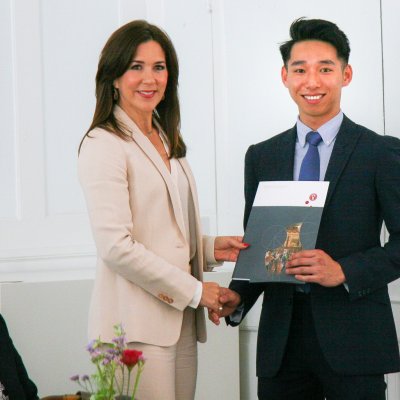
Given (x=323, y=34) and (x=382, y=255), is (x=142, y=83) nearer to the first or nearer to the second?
(x=323, y=34)

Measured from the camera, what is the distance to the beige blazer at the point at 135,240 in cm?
211

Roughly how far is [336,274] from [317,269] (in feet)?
0.18

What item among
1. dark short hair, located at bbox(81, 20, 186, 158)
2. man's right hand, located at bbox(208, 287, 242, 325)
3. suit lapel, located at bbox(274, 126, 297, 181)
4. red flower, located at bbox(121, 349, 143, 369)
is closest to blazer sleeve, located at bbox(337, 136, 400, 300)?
suit lapel, located at bbox(274, 126, 297, 181)

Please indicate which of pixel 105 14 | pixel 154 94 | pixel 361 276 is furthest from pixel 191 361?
pixel 105 14

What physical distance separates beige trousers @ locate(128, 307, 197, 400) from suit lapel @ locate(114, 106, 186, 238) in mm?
274

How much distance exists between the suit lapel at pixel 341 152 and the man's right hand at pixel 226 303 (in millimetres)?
406

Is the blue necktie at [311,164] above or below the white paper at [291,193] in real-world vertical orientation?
above

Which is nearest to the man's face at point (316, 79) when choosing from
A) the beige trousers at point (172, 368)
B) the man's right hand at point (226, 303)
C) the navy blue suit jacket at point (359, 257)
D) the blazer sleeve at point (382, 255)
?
the navy blue suit jacket at point (359, 257)

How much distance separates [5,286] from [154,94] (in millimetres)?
1550

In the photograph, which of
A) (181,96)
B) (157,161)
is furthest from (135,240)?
(181,96)

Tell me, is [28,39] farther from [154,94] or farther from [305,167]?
A: [305,167]

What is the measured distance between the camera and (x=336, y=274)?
7.00 feet

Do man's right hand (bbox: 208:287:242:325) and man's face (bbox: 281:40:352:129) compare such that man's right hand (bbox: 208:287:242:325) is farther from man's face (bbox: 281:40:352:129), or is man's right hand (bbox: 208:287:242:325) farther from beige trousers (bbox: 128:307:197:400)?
man's face (bbox: 281:40:352:129)

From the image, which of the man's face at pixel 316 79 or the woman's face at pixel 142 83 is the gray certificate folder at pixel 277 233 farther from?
the woman's face at pixel 142 83
